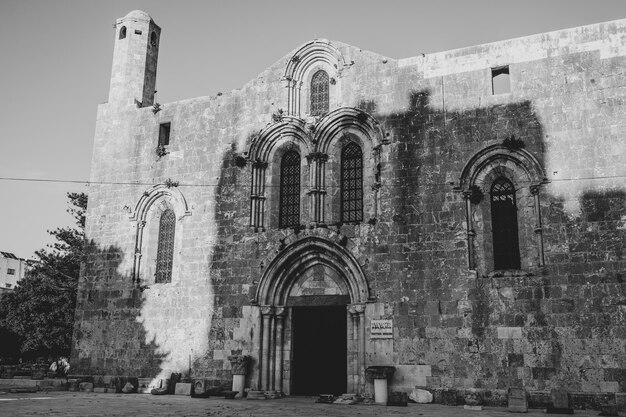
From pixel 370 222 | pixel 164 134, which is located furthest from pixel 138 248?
pixel 370 222

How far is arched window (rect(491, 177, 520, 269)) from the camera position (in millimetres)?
16172

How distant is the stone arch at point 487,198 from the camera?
15820mm

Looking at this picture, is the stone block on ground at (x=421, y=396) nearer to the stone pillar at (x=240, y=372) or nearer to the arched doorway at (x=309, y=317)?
the arched doorway at (x=309, y=317)

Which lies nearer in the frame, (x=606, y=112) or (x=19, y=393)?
(x=606, y=112)

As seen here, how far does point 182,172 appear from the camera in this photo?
→ 20.8m

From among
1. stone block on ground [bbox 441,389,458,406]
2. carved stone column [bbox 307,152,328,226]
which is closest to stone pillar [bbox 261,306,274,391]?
carved stone column [bbox 307,152,328,226]

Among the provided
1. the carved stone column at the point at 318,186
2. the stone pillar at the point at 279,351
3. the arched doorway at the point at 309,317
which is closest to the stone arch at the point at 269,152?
the carved stone column at the point at 318,186

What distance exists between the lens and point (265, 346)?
713 inches

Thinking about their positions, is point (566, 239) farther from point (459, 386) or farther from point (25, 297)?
point (25, 297)

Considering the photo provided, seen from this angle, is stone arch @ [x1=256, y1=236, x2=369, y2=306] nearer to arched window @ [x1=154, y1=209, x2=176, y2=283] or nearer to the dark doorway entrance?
the dark doorway entrance

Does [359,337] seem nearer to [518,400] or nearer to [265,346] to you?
[265,346]

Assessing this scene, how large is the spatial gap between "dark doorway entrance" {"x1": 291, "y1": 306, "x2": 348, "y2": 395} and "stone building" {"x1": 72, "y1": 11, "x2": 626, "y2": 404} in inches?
1.9

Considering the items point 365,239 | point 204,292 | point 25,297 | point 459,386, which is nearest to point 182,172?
point 204,292

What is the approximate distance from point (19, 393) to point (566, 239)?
1661cm
